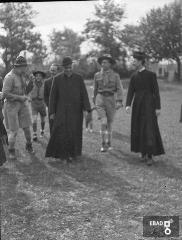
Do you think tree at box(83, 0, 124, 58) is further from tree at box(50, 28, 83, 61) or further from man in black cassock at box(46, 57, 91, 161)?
man in black cassock at box(46, 57, 91, 161)

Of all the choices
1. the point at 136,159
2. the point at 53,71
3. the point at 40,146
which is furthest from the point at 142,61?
the point at 40,146

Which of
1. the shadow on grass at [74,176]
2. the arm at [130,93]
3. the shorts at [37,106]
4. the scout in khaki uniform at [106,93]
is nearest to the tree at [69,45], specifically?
the shorts at [37,106]

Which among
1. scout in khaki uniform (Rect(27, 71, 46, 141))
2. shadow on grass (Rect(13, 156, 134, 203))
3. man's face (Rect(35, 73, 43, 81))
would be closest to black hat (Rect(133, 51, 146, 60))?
shadow on grass (Rect(13, 156, 134, 203))

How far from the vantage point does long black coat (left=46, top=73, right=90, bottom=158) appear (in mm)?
7629

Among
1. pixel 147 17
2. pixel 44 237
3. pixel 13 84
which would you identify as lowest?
pixel 44 237

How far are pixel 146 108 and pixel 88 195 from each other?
97.7 inches

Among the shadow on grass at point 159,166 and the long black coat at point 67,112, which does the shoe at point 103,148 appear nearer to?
the shadow on grass at point 159,166

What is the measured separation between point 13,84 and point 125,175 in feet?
8.72

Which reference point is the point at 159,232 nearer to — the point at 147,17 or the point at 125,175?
the point at 125,175

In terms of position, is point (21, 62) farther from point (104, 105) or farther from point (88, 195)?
point (88, 195)

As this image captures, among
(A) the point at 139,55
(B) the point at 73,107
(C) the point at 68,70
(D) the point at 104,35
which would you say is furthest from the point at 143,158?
(D) the point at 104,35

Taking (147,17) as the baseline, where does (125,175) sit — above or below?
below

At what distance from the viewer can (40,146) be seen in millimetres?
9680

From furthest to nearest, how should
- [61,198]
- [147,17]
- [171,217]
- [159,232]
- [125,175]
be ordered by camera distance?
1. [147,17]
2. [125,175]
3. [61,198]
4. [171,217]
5. [159,232]
